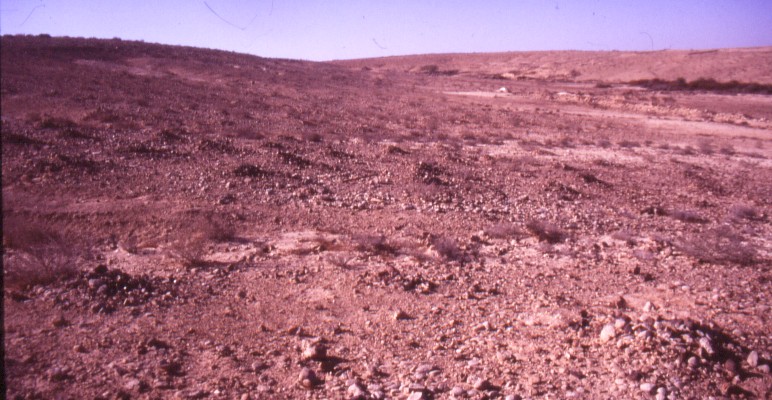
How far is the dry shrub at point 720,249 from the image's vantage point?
22.0ft

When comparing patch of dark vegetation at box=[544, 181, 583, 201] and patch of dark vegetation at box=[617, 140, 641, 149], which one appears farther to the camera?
patch of dark vegetation at box=[617, 140, 641, 149]

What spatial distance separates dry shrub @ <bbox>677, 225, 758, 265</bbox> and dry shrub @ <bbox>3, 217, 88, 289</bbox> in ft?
24.6

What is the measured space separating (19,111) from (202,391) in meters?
13.2

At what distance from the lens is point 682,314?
5148 mm

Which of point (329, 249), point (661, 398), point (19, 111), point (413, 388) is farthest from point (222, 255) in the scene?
point (19, 111)

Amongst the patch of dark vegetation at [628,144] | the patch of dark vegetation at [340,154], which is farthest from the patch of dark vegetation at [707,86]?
the patch of dark vegetation at [340,154]

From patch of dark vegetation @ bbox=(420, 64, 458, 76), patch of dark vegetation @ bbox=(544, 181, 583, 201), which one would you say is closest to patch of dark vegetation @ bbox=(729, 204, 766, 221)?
patch of dark vegetation @ bbox=(544, 181, 583, 201)

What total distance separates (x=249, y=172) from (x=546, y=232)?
5663 mm

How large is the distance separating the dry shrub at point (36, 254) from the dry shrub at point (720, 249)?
7487 millimetres

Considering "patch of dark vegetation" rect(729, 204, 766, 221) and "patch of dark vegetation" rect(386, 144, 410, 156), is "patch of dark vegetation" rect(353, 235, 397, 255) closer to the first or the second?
"patch of dark vegetation" rect(729, 204, 766, 221)

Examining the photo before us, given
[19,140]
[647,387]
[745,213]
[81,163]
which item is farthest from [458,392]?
[19,140]

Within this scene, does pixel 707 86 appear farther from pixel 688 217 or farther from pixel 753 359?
pixel 753 359

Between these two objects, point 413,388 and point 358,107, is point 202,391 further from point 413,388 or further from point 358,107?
point 358,107

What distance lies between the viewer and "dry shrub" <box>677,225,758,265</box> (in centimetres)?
671
